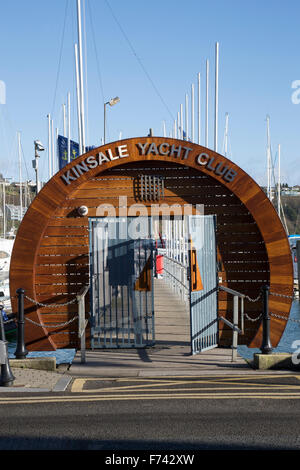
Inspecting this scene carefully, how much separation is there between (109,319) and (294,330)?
15.9 metres

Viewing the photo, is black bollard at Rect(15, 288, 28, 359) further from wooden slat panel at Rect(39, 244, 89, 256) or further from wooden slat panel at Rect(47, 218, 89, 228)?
wooden slat panel at Rect(47, 218, 89, 228)

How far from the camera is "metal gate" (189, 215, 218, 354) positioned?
10.6m

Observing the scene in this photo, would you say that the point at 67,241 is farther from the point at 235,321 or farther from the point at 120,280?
the point at 235,321

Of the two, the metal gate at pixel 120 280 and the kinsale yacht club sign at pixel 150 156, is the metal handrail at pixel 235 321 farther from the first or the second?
the kinsale yacht club sign at pixel 150 156

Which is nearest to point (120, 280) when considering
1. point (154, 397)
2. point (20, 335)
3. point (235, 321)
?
point (20, 335)

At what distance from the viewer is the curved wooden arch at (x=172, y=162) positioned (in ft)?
37.1

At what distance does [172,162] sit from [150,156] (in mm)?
505

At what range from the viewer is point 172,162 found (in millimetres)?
11562

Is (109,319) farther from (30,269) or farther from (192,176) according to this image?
(192,176)

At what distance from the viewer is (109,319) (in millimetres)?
11547

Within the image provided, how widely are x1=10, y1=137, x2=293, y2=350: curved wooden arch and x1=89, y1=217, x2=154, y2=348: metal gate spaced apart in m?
1.05

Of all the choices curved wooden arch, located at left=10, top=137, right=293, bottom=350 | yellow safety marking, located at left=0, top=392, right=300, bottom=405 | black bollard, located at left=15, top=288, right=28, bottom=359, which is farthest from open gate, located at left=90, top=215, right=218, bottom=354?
yellow safety marking, located at left=0, top=392, right=300, bottom=405
